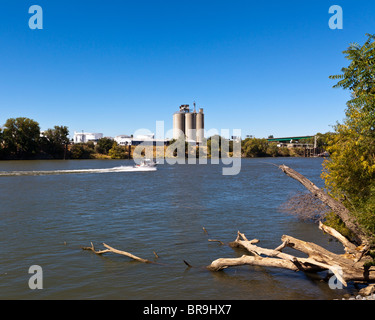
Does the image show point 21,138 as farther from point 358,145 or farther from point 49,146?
point 358,145

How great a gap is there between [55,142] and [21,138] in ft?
56.8

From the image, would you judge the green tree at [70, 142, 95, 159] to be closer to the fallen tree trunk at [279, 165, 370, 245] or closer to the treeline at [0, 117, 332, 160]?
the treeline at [0, 117, 332, 160]

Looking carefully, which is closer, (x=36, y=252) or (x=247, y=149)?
(x=36, y=252)

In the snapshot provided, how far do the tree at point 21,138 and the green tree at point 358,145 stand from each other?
147m

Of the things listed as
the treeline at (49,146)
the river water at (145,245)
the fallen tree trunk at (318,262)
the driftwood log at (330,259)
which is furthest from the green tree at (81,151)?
the fallen tree trunk at (318,262)

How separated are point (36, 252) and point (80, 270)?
13.6 ft

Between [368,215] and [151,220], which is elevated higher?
[368,215]

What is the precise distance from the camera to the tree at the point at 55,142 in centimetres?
15612

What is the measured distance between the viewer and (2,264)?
16016 millimetres

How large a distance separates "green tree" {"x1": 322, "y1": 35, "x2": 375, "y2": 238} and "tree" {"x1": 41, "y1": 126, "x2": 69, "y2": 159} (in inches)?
6102

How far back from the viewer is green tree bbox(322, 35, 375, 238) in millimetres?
12258
